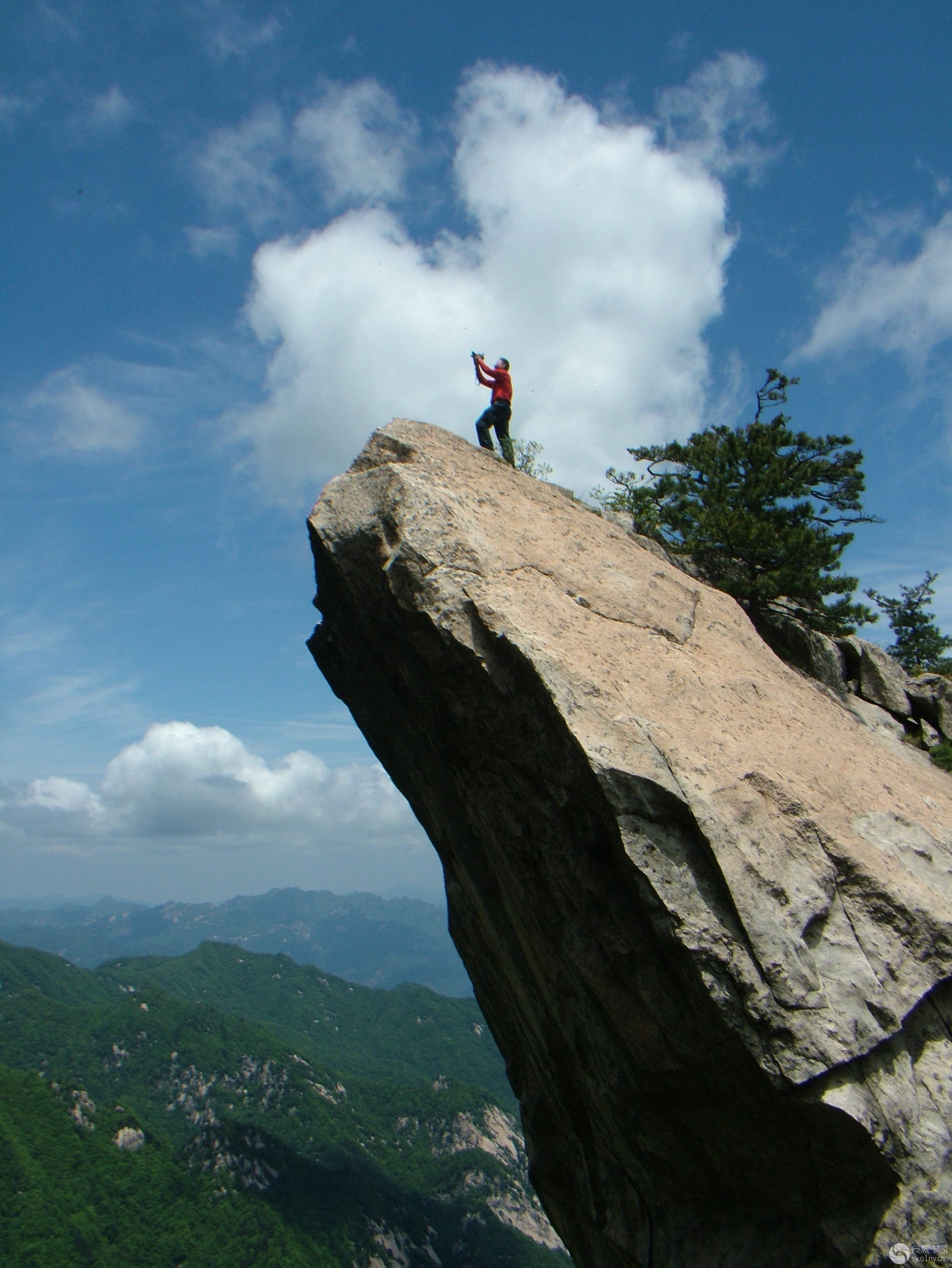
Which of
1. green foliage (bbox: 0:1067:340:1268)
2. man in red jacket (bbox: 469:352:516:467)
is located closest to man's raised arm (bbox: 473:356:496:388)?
man in red jacket (bbox: 469:352:516:467)

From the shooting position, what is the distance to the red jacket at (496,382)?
16938 millimetres

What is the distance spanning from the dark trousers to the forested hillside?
360 ft

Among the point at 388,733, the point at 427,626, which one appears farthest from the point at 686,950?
the point at 388,733

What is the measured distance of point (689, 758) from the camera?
925 cm

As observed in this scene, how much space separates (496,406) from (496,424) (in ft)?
1.30

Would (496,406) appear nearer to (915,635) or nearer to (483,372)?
(483,372)

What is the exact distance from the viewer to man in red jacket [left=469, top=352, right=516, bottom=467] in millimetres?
16844

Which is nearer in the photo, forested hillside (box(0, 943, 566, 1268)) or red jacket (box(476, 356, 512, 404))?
red jacket (box(476, 356, 512, 404))

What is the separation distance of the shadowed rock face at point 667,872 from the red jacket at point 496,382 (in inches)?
152

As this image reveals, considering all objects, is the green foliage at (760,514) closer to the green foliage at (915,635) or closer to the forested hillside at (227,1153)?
the green foliage at (915,635)
